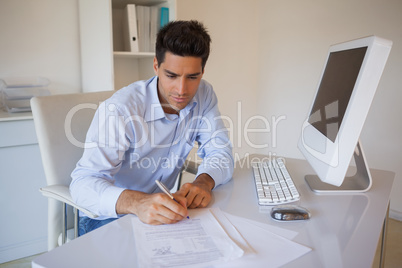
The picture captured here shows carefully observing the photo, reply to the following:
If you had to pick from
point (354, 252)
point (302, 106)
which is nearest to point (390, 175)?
point (354, 252)

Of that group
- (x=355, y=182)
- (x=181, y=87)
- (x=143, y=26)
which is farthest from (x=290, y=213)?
(x=143, y=26)

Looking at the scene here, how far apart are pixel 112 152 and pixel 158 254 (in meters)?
0.54

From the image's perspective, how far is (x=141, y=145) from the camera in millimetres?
1438

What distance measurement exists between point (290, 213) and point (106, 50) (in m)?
1.66

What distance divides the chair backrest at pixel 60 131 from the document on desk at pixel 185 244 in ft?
1.89

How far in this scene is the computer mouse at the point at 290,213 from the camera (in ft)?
3.43

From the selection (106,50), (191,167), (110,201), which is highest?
(106,50)

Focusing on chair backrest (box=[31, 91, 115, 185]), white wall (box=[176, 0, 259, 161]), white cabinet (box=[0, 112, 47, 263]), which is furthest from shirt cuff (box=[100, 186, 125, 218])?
white wall (box=[176, 0, 259, 161])

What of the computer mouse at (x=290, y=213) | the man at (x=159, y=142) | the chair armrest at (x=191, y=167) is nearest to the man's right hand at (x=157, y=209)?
the man at (x=159, y=142)

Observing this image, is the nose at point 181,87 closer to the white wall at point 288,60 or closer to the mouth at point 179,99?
the mouth at point 179,99

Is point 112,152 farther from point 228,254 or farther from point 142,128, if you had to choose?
point 228,254

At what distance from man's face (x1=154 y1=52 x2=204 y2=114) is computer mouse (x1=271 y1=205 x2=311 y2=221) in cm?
58

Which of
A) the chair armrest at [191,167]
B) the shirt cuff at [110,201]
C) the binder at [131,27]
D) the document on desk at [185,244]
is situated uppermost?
the binder at [131,27]

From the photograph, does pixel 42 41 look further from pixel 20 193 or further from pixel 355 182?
pixel 355 182
